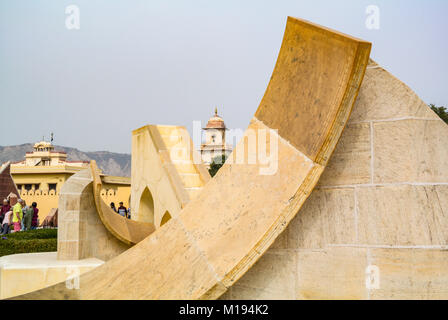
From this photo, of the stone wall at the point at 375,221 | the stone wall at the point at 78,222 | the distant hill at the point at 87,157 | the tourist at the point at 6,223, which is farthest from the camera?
the distant hill at the point at 87,157

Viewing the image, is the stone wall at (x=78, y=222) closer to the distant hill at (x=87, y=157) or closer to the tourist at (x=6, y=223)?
the tourist at (x=6, y=223)

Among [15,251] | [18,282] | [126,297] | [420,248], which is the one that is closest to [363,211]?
[420,248]

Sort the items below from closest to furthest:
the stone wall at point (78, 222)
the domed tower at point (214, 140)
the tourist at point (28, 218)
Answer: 1. the stone wall at point (78, 222)
2. the tourist at point (28, 218)
3. the domed tower at point (214, 140)

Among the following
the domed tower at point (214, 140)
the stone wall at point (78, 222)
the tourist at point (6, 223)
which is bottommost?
the tourist at point (6, 223)

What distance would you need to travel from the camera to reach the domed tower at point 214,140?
2099 inches

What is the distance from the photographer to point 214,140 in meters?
55.5

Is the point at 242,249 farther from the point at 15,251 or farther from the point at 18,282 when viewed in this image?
the point at 15,251

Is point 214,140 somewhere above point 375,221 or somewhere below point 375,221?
above

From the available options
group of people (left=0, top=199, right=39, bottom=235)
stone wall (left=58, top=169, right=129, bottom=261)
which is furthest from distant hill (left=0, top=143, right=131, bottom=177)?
stone wall (left=58, top=169, right=129, bottom=261)

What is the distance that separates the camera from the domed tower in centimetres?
5331

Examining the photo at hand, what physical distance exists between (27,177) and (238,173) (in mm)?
30818
